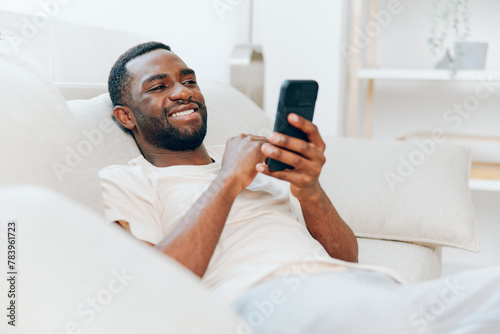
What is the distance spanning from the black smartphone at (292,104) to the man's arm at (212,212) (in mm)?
54

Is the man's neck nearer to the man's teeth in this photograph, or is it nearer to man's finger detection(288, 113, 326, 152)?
the man's teeth

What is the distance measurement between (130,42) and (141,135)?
0.62m

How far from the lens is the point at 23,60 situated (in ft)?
2.73

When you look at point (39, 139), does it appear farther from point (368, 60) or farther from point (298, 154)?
point (368, 60)

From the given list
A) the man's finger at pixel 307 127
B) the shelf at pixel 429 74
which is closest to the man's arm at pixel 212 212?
the man's finger at pixel 307 127

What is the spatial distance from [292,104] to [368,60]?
167 cm

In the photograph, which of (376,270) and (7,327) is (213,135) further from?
(7,327)

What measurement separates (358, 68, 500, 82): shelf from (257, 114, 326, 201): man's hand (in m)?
1.38

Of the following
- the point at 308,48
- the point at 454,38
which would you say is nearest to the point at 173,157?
the point at 308,48

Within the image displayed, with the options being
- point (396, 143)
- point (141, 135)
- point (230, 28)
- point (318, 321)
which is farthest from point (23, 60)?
point (230, 28)

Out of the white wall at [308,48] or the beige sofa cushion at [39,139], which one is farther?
the white wall at [308,48]

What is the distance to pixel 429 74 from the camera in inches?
85.8

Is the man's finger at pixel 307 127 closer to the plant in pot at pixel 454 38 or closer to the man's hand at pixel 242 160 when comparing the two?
the man's hand at pixel 242 160

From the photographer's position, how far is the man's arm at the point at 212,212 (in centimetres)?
84
